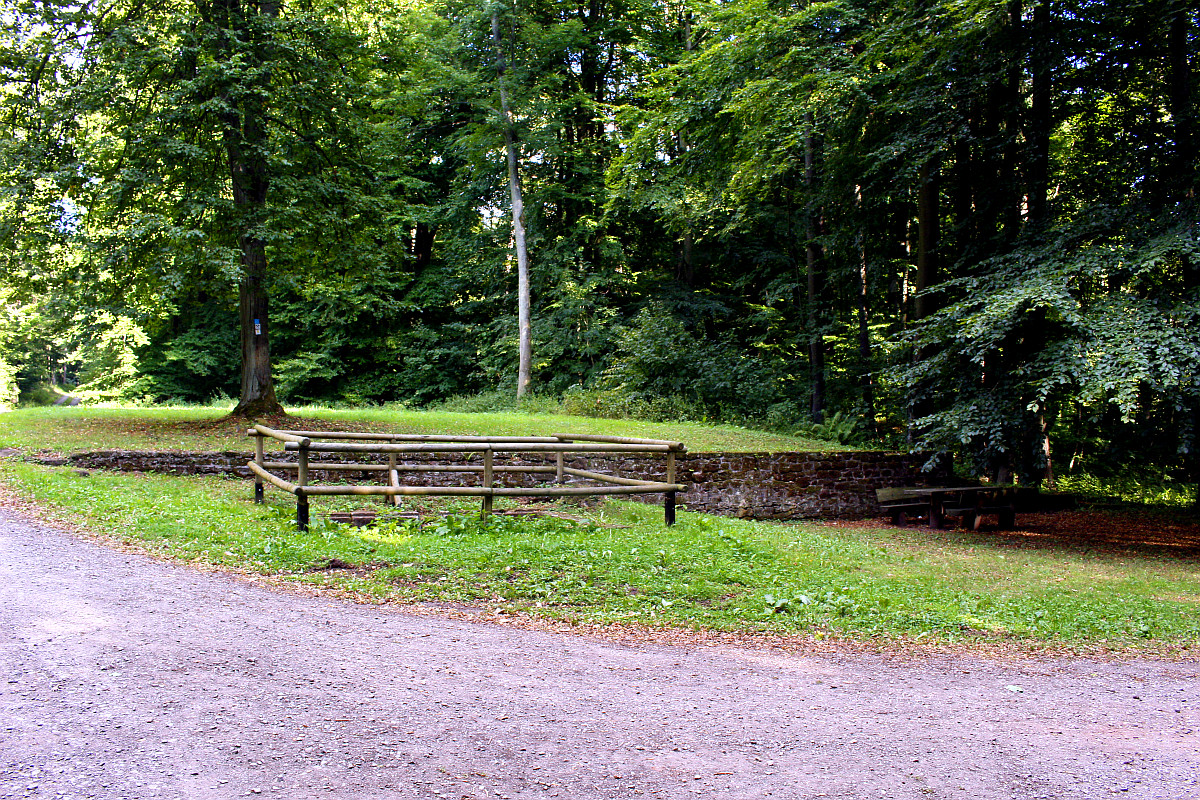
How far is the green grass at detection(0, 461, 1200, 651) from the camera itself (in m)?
5.76

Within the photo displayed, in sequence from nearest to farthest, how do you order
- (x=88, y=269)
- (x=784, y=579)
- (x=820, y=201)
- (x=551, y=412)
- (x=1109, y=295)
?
(x=784, y=579), (x=1109, y=295), (x=88, y=269), (x=820, y=201), (x=551, y=412)

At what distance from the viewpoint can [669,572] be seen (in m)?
6.62

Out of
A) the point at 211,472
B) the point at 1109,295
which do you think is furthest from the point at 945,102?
the point at 211,472

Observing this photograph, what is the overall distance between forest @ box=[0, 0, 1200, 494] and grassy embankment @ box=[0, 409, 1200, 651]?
249cm

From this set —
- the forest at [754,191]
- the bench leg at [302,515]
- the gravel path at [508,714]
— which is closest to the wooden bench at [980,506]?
the forest at [754,191]

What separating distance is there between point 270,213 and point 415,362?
1478 cm

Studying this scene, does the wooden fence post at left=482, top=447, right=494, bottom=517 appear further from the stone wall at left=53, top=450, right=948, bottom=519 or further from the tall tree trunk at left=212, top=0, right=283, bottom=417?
the tall tree trunk at left=212, top=0, right=283, bottom=417

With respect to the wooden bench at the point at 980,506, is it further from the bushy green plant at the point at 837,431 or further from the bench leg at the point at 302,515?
the bench leg at the point at 302,515

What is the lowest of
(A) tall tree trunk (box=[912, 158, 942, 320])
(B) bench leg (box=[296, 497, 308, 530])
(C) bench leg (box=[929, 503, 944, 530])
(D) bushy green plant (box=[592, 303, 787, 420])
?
(C) bench leg (box=[929, 503, 944, 530])

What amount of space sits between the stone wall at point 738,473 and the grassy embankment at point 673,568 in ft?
3.06

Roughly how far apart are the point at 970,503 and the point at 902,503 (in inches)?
46.0

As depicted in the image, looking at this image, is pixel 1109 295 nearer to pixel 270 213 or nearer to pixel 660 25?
pixel 270 213

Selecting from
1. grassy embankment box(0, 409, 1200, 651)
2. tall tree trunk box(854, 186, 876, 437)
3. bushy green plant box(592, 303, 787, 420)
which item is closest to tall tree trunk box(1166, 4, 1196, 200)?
grassy embankment box(0, 409, 1200, 651)

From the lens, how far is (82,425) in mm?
14938
